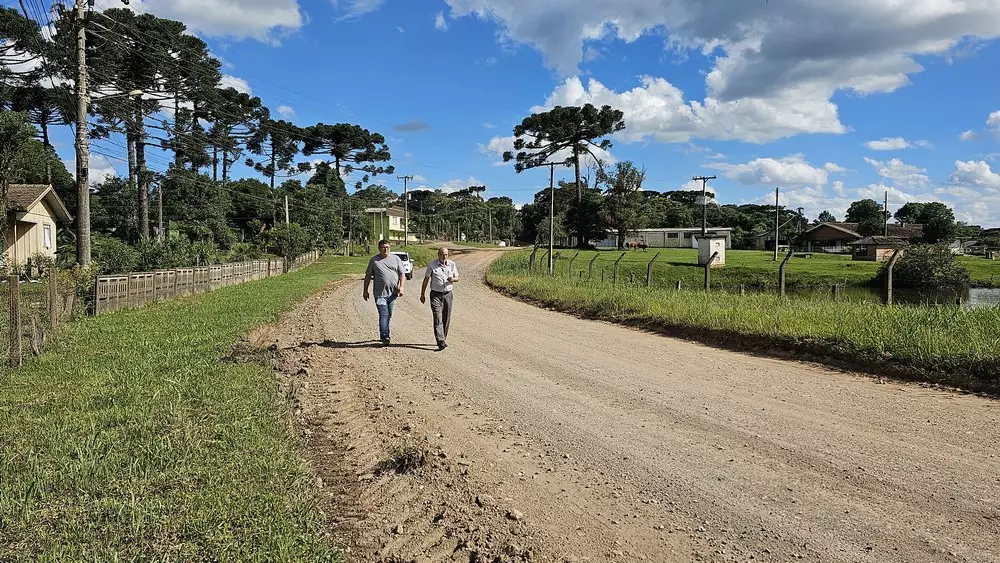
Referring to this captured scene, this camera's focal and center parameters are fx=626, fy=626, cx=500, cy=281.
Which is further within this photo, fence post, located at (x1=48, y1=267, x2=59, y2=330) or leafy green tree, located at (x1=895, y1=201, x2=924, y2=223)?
leafy green tree, located at (x1=895, y1=201, x2=924, y2=223)

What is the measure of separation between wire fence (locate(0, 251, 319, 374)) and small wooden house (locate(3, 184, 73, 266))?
5063 millimetres

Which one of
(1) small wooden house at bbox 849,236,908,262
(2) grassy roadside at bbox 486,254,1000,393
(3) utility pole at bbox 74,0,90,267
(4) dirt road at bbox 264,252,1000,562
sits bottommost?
(4) dirt road at bbox 264,252,1000,562

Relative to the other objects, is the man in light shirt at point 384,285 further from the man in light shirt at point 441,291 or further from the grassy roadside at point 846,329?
the grassy roadside at point 846,329

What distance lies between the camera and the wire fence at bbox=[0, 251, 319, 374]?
8531 mm

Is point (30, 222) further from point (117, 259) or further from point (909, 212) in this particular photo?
point (909, 212)

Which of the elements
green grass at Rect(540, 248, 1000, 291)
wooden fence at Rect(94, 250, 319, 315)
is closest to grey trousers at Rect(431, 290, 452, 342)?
wooden fence at Rect(94, 250, 319, 315)

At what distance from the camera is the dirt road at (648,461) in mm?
3615

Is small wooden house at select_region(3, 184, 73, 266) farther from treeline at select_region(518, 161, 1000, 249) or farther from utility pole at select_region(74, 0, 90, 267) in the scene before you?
Result: treeline at select_region(518, 161, 1000, 249)

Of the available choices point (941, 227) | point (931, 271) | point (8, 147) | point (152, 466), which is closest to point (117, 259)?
point (8, 147)

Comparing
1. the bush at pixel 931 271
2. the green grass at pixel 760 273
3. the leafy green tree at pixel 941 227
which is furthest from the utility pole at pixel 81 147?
the leafy green tree at pixel 941 227

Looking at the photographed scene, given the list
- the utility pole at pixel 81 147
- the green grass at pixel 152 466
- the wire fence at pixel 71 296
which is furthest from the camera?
the utility pole at pixel 81 147

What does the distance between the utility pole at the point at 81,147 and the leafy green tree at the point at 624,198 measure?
2131 inches

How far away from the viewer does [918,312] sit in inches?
386

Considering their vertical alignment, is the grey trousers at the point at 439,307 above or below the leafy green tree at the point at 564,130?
below
